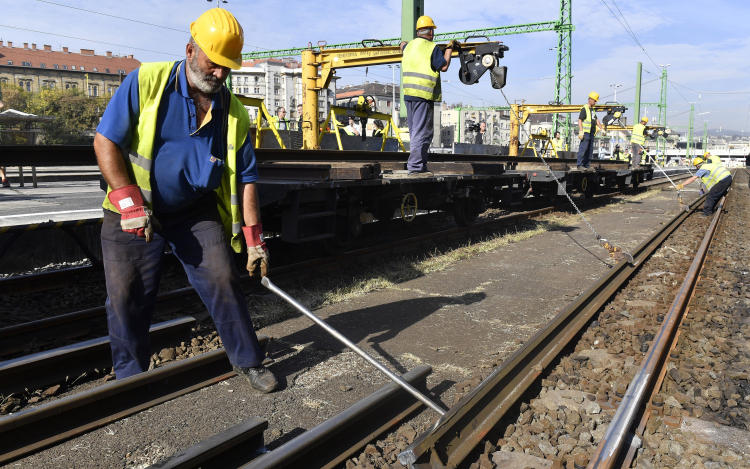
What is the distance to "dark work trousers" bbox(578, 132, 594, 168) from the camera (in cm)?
1491

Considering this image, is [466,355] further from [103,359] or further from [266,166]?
[266,166]

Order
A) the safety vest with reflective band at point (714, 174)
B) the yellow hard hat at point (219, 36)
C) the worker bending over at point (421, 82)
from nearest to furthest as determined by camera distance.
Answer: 1. the yellow hard hat at point (219, 36)
2. the worker bending over at point (421, 82)
3. the safety vest with reflective band at point (714, 174)

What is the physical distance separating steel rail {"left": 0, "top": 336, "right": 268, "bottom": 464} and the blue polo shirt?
0.96 m

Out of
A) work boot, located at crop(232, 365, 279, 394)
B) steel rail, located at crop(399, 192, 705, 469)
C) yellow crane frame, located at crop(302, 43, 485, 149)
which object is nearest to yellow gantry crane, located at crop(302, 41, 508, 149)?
yellow crane frame, located at crop(302, 43, 485, 149)

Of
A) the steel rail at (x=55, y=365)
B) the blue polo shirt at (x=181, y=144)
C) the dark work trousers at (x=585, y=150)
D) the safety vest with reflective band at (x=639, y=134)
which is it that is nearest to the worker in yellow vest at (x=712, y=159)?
the dark work trousers at (x=585, y=150)

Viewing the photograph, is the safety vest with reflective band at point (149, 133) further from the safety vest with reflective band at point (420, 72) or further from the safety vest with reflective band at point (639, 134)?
the safety vest with reflective band at point (639, 134)

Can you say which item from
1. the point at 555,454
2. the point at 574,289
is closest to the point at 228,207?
the point at 555,454

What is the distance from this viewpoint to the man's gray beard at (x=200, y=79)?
278 centimetres

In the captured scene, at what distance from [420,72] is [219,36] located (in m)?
5.20

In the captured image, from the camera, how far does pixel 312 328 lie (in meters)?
4.53

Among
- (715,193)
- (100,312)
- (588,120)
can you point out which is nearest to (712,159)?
(715,193)

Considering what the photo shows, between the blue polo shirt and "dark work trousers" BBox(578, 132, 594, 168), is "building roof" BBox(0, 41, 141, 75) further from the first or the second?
the blue polo shirt

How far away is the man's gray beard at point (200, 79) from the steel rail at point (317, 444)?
5.46 ft

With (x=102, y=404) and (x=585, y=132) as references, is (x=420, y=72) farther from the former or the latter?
(x=585, y=132)
